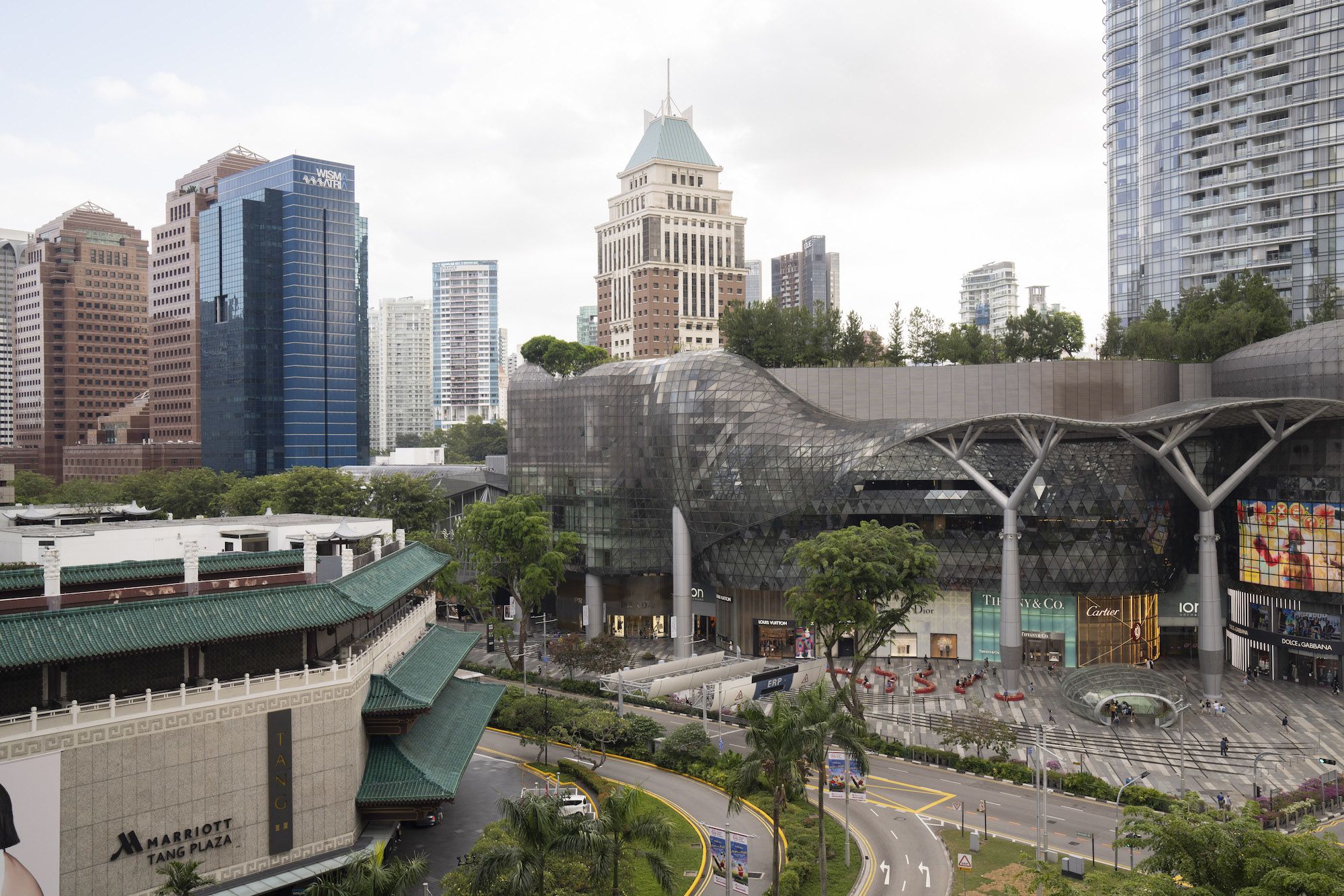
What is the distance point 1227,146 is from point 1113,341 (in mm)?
43683

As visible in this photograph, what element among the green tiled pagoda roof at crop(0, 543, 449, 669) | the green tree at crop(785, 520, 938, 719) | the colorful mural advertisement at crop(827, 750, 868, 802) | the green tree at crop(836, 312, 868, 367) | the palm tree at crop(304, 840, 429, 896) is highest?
the green tree at crop(836, 312, 868, 367)

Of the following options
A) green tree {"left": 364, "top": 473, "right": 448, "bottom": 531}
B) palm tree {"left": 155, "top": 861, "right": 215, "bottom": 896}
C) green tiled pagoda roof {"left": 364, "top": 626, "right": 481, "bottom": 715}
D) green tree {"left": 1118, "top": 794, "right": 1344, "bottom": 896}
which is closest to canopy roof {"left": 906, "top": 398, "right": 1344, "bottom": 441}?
green tiled pagoda roof {"left": 364, "top": 626, "right": 481, "bottom": 715}

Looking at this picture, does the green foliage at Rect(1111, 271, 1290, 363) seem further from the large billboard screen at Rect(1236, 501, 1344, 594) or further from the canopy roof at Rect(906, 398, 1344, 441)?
the large billboard screen at Rect(1236, 501, 1344, 594)

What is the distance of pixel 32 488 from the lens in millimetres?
148375

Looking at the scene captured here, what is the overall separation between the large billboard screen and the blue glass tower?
156 m

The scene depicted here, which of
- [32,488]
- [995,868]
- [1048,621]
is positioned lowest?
[995,868]

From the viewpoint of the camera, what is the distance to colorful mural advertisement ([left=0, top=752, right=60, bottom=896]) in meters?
31.4

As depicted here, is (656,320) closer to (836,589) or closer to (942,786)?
(836,589)

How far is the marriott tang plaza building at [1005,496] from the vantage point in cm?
8025

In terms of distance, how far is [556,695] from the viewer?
256ft

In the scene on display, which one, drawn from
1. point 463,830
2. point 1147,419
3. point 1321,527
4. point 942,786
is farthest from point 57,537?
point 1321,527

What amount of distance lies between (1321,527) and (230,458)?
175m

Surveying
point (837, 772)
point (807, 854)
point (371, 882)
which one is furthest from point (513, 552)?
point (371, 882)

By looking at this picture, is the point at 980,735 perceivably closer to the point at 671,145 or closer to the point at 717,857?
the point at 717,857
